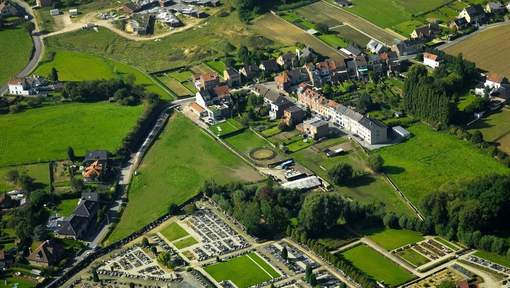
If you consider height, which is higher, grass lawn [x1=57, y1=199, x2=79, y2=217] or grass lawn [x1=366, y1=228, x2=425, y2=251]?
grass lawn [x1=57, y1=199, x2=79, y2=217]

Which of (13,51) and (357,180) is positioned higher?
(13,51)

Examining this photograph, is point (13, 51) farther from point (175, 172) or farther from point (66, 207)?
point (66, 207)

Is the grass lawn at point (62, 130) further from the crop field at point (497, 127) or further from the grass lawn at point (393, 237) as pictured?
the crop field at point (497, 127)

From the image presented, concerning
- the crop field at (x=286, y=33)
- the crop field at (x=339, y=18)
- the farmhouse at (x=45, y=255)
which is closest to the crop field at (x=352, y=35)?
the crop field at (x=339, y=18)

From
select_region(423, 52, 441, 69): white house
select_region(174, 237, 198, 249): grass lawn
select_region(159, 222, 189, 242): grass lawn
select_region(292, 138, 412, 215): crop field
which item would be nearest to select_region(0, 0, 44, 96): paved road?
select_region(159, 222, 189, 242): grass lawn

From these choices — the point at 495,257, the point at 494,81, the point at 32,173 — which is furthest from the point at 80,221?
the point at 494,81

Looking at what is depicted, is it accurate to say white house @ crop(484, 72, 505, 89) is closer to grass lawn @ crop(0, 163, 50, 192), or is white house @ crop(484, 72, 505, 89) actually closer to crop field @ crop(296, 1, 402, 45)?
crop field @ crop(296, 1, 402, 45)

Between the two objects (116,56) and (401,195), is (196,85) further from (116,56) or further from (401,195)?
(401,195)
